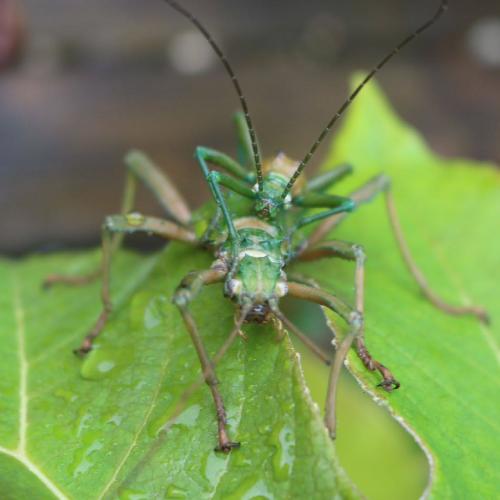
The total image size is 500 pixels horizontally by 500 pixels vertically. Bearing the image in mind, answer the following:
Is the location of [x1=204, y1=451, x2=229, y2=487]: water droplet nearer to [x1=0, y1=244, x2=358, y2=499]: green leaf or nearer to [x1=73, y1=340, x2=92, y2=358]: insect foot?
→ [x1=0, y1=244, x2=358, y2=499]: green leaf

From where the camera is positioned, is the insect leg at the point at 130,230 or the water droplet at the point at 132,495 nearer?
the water droplet at the point at 132,495

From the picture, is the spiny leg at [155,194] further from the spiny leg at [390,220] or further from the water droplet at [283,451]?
the water droplet at [283,451]

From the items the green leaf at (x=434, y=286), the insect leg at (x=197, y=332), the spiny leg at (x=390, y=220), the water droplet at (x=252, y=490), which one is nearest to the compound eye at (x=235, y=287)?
the insect leg at (x=197, y=332)

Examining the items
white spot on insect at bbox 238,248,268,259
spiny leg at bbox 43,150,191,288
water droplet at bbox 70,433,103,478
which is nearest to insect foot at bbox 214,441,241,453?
water droplet at bbox 70,433,103,478

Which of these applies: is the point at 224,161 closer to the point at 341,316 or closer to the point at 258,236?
the point at 258,236

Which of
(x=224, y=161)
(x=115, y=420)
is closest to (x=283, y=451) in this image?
(x=115, y=420)

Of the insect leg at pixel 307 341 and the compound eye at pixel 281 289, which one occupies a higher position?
A: the compound eye at pixel 281 289

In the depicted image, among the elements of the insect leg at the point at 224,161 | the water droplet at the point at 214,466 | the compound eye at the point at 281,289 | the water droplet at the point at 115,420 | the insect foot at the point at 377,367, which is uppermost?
the insect leg at the point at 224,161

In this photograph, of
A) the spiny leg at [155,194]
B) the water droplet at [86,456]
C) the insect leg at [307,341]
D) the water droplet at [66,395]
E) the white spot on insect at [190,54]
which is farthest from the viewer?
the white spot on insect at [190,54]
